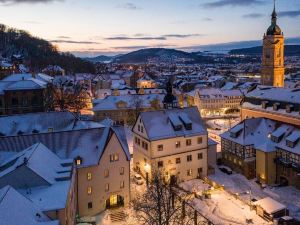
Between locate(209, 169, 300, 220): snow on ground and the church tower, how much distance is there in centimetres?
4196

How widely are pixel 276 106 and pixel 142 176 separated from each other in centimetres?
2428

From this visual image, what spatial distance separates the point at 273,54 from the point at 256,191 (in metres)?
48.2

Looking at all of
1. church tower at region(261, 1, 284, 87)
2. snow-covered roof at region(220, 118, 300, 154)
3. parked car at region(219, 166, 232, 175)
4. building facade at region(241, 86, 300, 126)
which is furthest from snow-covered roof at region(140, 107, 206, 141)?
church tower at region(261, 1, 284, 87)

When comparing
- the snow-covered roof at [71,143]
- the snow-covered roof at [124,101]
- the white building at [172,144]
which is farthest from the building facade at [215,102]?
the snow-covered roof at [71,143]

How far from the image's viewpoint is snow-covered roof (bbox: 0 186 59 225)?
2294 cm

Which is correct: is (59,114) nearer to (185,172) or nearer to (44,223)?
(185,172)

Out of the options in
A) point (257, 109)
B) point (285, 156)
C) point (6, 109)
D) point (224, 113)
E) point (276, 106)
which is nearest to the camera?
point (285, 156)

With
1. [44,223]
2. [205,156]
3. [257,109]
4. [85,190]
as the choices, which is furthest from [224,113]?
[44,223]

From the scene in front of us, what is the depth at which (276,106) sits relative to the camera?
5797 centimetres

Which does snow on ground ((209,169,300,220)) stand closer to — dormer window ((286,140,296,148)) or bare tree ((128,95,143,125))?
dormer window ((286,140,296,148))

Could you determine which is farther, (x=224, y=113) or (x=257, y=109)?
(x=224, y=113)

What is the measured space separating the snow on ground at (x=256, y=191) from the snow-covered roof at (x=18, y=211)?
26.5 metres

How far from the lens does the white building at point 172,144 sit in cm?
4972

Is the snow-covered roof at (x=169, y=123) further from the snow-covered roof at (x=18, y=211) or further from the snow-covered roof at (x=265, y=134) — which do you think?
the snow-covered roof at (x=18, y=211)
